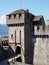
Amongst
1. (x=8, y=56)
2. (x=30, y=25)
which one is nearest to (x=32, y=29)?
(x=30, y=25)

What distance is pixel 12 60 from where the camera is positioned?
2516 cm

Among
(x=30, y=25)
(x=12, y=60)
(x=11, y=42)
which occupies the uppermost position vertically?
(x=30, y=25)

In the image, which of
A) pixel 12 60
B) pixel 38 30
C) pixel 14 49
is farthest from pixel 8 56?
pixel 38 30

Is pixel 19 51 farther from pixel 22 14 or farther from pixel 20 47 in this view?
pixel 22 14

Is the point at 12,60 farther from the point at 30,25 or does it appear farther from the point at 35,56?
the point at 30,25

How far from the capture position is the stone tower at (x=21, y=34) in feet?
93.0

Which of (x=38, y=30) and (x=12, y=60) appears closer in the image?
(x=12, y=60)

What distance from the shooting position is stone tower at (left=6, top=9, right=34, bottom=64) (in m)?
28.4

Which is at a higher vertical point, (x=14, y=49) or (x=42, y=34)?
(x=42, y=34)

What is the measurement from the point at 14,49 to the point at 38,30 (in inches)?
161

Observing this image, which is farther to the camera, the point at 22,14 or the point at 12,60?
the point at 22,14

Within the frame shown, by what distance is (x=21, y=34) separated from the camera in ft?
93.9

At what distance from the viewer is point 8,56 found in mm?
28547

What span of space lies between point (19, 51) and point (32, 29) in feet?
11.4
